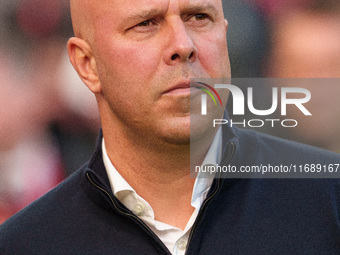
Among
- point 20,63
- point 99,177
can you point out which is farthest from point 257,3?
point 99,177

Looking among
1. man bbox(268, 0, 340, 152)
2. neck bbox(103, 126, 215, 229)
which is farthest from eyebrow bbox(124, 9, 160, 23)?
man bbox(268, 0, 340, 152)

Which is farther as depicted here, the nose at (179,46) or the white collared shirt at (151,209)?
the white collared shirt at (151,209)

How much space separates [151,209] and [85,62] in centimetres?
49

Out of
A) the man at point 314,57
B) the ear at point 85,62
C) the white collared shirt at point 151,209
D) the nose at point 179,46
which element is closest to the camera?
the nose at point 179,46

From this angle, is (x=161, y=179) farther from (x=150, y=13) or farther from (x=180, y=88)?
(x=150, y=13)

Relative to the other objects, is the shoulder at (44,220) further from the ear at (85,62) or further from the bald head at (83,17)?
the bald head at (83,17)

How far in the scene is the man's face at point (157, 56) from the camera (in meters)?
1.44

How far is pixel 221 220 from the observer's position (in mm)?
1509

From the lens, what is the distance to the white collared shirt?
1.53m

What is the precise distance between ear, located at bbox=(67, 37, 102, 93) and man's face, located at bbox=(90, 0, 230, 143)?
7 centimetres

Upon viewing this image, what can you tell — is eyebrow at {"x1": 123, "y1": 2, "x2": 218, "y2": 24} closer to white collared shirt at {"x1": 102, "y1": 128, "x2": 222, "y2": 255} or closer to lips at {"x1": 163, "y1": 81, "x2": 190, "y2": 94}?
lips at {"x1": 163, "y1": 81, "x2": 190, "y2": 94}

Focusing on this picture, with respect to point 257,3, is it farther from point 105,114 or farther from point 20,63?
point 105,114

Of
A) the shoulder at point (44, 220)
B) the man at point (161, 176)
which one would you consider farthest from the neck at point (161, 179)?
the shoulder at point (44, 220)

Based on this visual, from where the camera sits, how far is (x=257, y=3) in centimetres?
286
